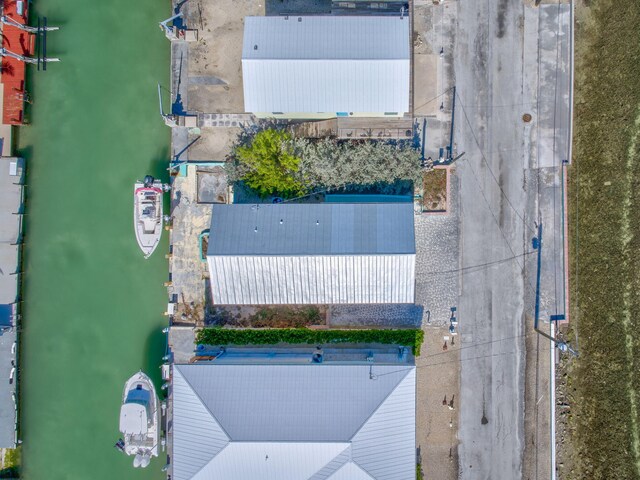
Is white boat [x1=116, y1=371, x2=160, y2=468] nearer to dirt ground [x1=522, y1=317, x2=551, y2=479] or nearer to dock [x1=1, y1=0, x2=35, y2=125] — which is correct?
dock [x1=1, y1=0, x2=35, y2=125]

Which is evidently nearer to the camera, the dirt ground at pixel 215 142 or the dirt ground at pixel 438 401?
the dirt ground at pixel 438 401

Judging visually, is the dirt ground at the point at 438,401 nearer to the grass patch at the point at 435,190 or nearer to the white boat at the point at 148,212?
the grass patch at the point at 435,190

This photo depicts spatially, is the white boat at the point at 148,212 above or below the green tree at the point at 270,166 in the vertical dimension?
below

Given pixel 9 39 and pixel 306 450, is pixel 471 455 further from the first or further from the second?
pixel 9 39

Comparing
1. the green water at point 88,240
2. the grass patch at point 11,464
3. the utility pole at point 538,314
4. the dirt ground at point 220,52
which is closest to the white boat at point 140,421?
the green water at point 88,240

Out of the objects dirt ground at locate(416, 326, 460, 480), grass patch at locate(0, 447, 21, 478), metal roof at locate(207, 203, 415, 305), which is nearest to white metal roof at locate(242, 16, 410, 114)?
metal roof at locate(207, 203, 415, 305)

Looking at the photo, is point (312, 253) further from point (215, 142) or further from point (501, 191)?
point (501, 191)

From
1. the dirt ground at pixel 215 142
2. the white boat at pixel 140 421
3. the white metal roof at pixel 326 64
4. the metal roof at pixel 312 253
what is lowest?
the white boat at pixel 140 421

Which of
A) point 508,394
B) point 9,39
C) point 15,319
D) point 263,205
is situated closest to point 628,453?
point 508,394
